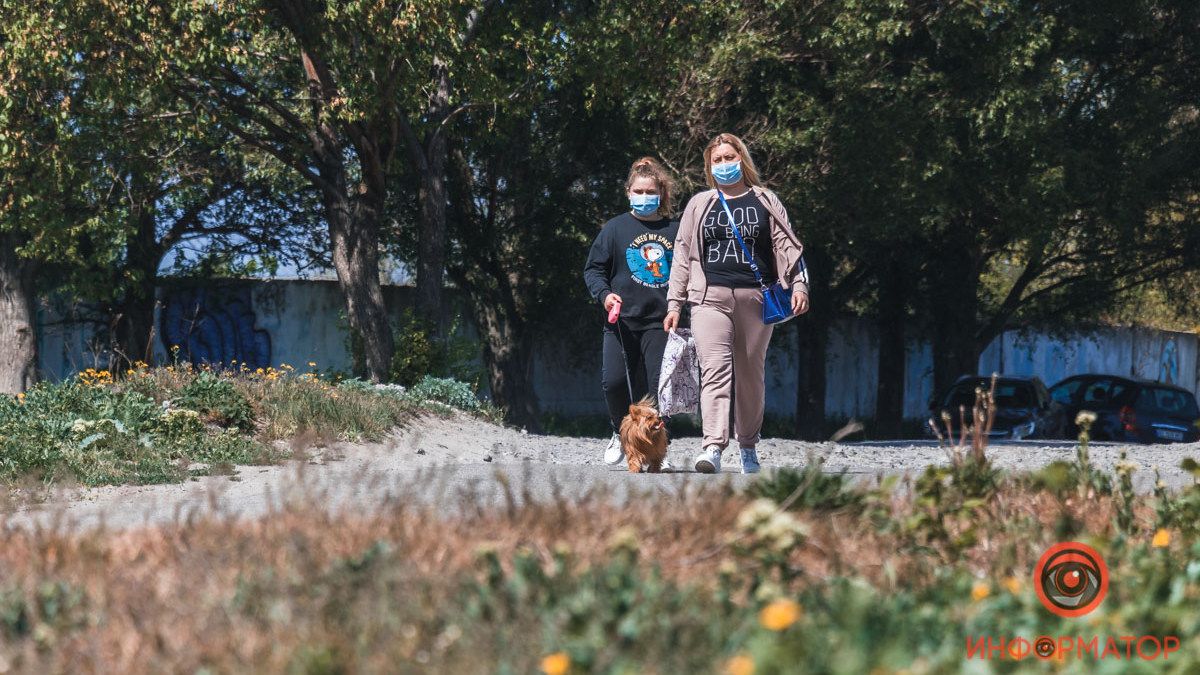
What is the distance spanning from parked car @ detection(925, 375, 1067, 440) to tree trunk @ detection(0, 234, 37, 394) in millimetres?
13432

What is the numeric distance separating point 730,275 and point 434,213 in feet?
35.8

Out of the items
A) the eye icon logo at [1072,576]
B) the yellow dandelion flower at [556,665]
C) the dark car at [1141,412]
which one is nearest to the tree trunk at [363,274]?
the dark car at [1141,412]

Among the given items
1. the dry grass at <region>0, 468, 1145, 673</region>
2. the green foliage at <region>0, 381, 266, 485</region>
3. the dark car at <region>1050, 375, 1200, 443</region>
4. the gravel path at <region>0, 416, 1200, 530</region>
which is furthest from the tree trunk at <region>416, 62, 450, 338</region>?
the dry grass at <region>0, 468, 1145, 673</region>

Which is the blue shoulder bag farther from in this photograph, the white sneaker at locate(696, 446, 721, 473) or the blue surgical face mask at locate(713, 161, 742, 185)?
the white sneaker at locate(696, 446, 721, 473)

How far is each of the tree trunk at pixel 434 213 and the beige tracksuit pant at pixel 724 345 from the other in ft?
33.9

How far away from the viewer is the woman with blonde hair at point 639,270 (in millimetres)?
8711

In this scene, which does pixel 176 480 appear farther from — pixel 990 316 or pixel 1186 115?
pixel 990 316

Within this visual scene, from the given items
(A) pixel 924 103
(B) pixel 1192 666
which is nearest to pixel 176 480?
(B) pixel 1192 666

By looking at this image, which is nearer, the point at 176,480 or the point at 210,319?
the point at 176,480

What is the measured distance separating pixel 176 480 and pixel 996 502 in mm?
4953

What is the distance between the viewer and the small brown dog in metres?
8.02

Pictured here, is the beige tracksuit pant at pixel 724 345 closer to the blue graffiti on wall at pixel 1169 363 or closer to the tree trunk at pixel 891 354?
the tree trunk at pixel 891 354

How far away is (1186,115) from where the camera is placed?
24.5m

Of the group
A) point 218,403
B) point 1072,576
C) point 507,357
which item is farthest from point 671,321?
point 507,357
